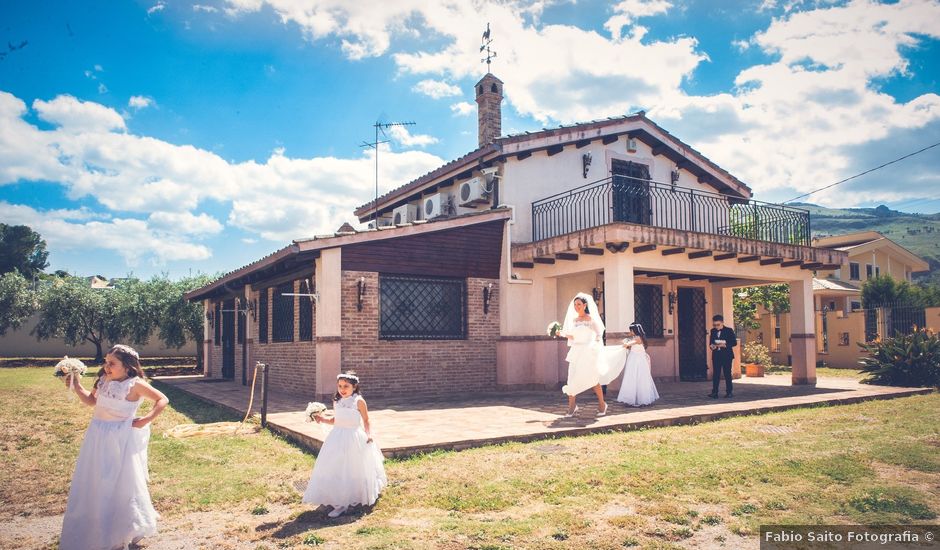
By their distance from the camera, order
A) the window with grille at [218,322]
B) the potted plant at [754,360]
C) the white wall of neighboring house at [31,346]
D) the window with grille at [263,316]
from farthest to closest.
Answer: the white wall of neighboring house at [31,346]
the window with grille at [218,322]
the potted plant at [754,360]
the window with grille at [263,316]

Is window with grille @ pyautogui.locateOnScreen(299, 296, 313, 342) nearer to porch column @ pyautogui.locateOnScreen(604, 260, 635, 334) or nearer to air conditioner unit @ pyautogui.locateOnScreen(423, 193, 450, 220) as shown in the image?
air conditioner unit @ pyautogui.locateOnScreen(423, 193, 450, 220)

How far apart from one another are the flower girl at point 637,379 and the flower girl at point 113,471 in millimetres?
7713

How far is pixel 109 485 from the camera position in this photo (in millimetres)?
4367

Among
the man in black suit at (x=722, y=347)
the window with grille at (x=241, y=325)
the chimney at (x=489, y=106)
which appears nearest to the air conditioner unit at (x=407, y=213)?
the chimney at (x=489, y=106)

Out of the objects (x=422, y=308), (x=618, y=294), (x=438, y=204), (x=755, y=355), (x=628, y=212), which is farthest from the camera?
(x=755, y=355)

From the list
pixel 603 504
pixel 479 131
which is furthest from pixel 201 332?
pixel 603 504

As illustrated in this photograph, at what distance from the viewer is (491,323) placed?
13.8 meters

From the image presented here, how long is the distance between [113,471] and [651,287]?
13.4m

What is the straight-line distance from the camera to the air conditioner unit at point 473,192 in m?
14.0

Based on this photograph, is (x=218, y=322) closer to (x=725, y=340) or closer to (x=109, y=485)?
(x=725, y=340)

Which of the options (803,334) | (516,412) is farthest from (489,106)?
(803,334)

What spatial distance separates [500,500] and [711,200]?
13945 millimetres

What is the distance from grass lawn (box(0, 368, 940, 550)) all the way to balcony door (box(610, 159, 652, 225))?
24.8ft

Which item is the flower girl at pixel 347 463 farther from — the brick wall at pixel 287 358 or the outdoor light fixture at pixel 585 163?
the outdoor light fixture at pixel 585 163
